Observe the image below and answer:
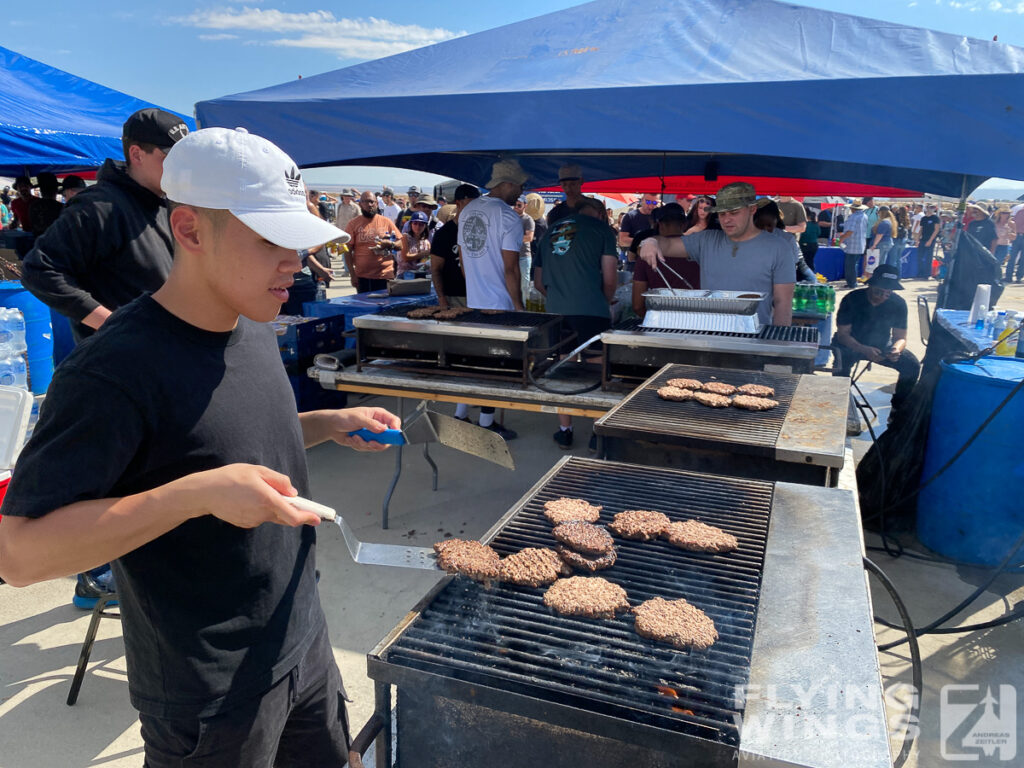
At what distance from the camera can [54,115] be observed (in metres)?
7.64

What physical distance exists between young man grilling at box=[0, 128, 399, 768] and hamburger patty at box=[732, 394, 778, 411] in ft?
7.48

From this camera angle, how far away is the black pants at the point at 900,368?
17.4 ft

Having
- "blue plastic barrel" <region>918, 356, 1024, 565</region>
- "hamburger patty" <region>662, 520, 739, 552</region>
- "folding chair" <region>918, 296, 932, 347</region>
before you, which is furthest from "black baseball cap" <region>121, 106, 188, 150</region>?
"folding chair" <region>918, 296, 932, 347</region>

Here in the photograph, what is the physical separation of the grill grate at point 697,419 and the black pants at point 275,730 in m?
1.59

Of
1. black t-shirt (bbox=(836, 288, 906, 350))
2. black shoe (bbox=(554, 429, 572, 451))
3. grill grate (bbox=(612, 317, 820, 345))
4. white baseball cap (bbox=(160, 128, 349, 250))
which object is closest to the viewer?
white baseball cap (bbox=(160, 128, 349, 250))

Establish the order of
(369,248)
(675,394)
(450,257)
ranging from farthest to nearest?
(369,248)
(450,257)
(675,394)

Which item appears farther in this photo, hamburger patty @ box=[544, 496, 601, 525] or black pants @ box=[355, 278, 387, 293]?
black pants @ box=[355, 278, 387, 293]

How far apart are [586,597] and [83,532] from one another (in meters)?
1.20

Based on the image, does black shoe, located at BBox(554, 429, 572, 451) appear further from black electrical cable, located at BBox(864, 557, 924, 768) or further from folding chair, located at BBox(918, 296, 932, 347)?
folding chair, located at BBox(918, 296, 932, 347)

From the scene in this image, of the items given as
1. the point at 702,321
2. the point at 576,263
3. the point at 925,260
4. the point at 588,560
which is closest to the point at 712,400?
the point at 702,321

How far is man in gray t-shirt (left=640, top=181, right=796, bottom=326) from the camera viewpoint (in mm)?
4801

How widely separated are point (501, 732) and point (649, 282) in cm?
505

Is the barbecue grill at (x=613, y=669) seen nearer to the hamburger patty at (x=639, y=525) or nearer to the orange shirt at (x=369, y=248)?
the hamburger patty at (x=639, y=525)

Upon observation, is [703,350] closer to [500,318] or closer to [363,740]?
[500,318]
